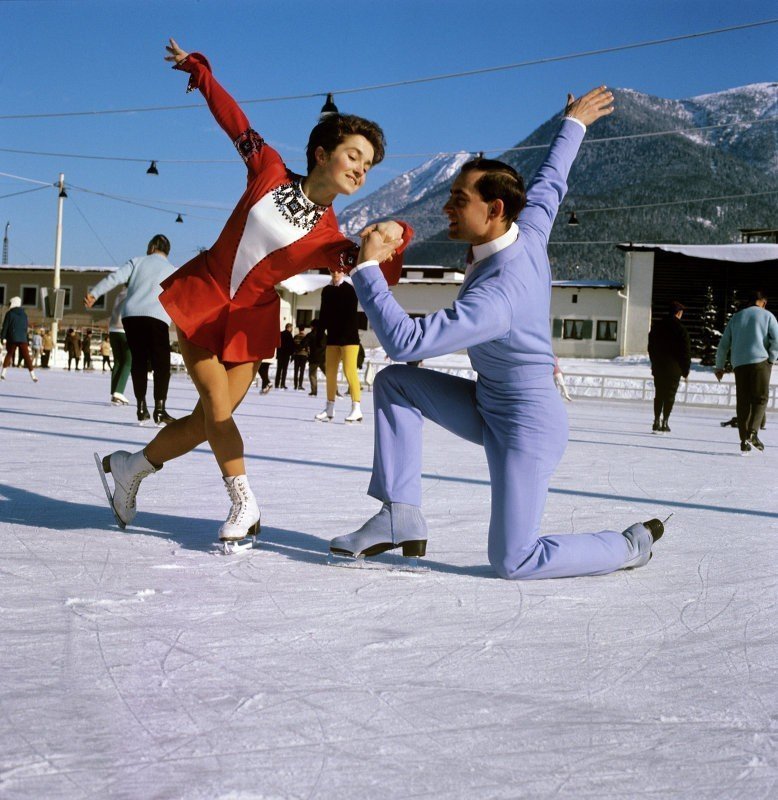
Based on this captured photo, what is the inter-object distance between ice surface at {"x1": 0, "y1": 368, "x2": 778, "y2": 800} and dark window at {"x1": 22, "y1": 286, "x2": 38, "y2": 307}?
50.3 metres

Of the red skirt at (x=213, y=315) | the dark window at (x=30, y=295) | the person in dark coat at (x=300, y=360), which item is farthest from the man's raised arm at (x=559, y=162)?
the dark window at (x=30, y=295)

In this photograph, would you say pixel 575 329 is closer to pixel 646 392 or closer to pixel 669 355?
pixel 646 392

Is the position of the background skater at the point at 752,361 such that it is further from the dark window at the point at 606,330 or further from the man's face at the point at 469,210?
the dark window at the point at 606,330

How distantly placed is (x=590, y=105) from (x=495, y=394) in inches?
44.7

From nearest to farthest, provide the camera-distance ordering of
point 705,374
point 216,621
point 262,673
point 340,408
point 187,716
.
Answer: point 187,716 → point 262,673 → point 216,621 → point 340,408 → point 705,374

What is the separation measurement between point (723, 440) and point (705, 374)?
870 inches

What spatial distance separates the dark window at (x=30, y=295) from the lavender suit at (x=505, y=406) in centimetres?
5162

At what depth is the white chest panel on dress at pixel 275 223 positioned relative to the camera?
3.08m

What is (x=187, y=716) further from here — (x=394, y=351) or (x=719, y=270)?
(x=719, y=270)

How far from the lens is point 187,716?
5.30 feet

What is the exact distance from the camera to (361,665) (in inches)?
77.1

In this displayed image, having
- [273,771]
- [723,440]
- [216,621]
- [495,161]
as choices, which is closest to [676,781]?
[273,771]

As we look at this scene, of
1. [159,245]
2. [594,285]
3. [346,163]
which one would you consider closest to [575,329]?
[594,285]

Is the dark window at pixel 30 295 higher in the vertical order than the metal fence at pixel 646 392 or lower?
higher
